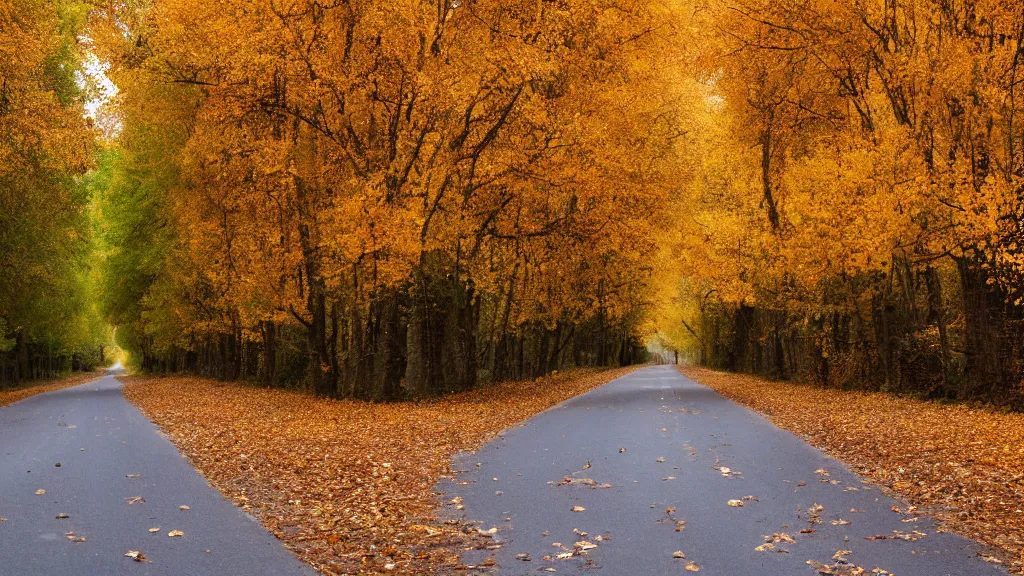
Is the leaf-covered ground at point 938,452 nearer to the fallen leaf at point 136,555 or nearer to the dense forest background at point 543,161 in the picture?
the dense forest background at point 543,161

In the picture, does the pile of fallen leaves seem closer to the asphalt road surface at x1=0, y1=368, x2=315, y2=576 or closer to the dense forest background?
the asphalt road surface at x1=0, y1=368, x2=315, y2=576


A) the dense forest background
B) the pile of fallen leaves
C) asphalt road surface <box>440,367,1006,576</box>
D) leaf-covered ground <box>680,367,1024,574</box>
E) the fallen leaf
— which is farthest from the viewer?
the dense forest background

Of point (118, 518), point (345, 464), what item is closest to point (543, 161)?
point (345, 464)

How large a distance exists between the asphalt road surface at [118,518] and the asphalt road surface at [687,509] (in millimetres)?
2015

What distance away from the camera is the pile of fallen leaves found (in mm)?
7152

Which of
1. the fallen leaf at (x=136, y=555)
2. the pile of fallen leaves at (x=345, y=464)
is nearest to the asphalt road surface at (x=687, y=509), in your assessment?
the pile of fallen leaves at (x=345, y=464)

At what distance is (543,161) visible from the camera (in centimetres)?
2222

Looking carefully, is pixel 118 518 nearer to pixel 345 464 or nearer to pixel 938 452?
pixel 345 464

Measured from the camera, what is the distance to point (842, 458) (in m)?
11.6

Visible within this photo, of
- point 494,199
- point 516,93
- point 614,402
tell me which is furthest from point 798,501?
point 494,199

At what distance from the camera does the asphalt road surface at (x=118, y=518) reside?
634 cm

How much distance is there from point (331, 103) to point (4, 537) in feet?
55.2

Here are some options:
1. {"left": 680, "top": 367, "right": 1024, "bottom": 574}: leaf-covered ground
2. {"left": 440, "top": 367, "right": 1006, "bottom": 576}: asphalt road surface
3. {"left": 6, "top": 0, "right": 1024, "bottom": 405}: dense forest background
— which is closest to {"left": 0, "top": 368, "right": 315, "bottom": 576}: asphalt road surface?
{"left": 440, "top": 367, "right": 1006, "bottom": 576}: asphalt road surface

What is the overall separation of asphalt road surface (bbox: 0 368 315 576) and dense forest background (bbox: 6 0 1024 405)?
27.4ft
